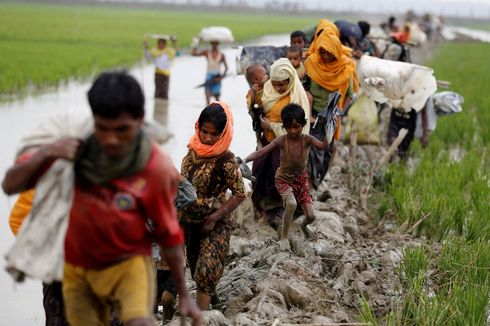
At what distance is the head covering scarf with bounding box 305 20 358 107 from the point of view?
642 centimetres

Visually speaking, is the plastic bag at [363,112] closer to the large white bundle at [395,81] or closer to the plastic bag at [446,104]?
the large white bundle at [395,81]

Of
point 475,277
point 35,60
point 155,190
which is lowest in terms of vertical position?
point 35,60

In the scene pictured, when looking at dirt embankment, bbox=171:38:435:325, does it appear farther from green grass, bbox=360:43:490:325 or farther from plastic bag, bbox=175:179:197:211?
plastic bag, bbox=175:179:197:211

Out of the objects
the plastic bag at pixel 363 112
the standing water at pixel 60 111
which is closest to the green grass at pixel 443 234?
the plastic bag at pixel 363 112

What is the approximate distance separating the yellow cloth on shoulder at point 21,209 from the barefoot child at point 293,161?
207 centimetres

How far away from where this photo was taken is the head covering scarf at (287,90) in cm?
580

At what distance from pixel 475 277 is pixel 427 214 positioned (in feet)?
4.37

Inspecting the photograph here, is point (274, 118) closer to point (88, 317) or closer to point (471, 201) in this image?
point (471, 201)

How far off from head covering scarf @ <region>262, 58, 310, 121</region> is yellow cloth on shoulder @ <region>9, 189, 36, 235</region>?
2798 millimetres

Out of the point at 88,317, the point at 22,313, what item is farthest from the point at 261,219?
the point at 88,317

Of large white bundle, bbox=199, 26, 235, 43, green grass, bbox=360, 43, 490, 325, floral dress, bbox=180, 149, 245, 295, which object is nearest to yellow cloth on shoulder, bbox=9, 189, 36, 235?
floral dress, bbox=180, 149, 245, 295

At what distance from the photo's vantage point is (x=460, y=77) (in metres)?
20.7

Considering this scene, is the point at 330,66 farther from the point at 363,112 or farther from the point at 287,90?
the point at 363,112

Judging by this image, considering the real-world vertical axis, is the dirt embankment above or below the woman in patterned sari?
below
